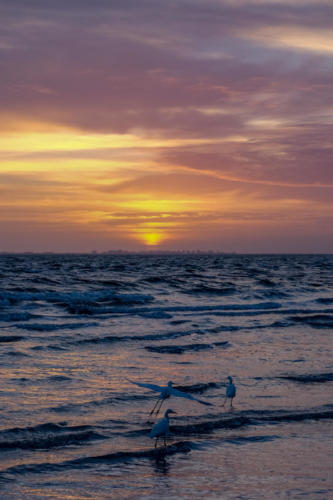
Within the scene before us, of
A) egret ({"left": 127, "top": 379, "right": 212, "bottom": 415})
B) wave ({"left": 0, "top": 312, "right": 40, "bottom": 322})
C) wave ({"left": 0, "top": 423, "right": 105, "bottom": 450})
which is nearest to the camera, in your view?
wave ({"left": 0, "top": 423, "right": 105, "bottom": 450})

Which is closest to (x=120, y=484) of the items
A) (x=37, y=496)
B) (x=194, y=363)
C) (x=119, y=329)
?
(x=37, y=496)

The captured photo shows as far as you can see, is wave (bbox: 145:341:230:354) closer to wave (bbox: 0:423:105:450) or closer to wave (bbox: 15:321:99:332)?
wave (bbox: 15:321:99:332)

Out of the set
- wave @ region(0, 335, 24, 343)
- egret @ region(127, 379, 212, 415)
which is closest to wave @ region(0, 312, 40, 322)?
wave @ region(0, 335, 24, 343)

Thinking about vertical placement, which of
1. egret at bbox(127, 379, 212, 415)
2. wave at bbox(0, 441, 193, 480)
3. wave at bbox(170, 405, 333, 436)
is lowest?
wave at bbox(170, 405, 333, 436)

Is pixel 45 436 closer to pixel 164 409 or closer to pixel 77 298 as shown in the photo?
pixel 164 409

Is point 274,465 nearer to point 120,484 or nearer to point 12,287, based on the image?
point 120,484

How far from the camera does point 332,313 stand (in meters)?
26.8

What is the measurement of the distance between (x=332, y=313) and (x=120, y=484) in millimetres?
21548

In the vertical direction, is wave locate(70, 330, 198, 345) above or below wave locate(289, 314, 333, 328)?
above

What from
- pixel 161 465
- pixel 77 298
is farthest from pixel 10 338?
pixel 77 298

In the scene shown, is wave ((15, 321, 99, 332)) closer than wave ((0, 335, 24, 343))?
No

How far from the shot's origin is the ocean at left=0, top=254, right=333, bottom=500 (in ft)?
22.5

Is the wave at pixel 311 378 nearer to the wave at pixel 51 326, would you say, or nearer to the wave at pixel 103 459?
the wave at pixel 103 459

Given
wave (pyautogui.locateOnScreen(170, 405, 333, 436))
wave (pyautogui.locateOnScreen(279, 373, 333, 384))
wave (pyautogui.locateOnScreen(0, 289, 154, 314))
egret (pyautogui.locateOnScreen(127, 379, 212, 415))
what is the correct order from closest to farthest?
1. egret (pyautogui.locateOnScreen(127, 379, 212, 415))
2. wave (pyautogui.locateOnScreen(170, 405, 333, 436))
3. wave (pyautogui.locateOnScreen(279, 373, 333, 384))
4. wave (pyautogui.locateOnScreen(0, 289, 154, 314))
